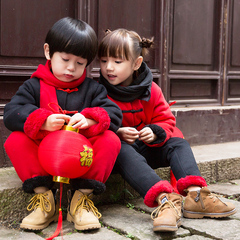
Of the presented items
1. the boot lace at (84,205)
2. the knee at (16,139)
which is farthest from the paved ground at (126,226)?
the knee at (16,139)

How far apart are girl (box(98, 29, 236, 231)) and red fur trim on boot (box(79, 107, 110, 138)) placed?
1.00ft

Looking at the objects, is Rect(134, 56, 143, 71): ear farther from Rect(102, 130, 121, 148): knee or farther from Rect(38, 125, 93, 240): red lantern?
Rect(38, 125, 93, 240): red lantern

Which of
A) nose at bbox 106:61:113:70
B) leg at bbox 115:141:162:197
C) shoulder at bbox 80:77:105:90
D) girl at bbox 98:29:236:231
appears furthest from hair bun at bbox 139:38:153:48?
leg at bbox 115:141:162:197

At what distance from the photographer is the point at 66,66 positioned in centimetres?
238

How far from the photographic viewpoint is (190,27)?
4.31 metres

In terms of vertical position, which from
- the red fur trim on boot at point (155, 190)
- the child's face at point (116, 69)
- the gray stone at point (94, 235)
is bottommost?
the gray stone at point (94, 235)

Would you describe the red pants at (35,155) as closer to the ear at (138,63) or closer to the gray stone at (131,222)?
the gray stone at (131,222)

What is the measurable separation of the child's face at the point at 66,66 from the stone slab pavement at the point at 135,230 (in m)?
0.86

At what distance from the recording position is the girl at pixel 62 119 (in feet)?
7.23

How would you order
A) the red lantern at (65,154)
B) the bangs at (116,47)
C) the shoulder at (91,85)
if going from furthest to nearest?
the bangs at (116,47) < the shoulder at (91,85) < the red lantern at (65,154)

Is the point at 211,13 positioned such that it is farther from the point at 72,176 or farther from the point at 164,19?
the point at 72,176

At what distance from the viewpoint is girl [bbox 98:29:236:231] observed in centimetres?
233

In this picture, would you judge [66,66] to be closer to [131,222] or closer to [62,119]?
[62,119]

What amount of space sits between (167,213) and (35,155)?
79 cm
